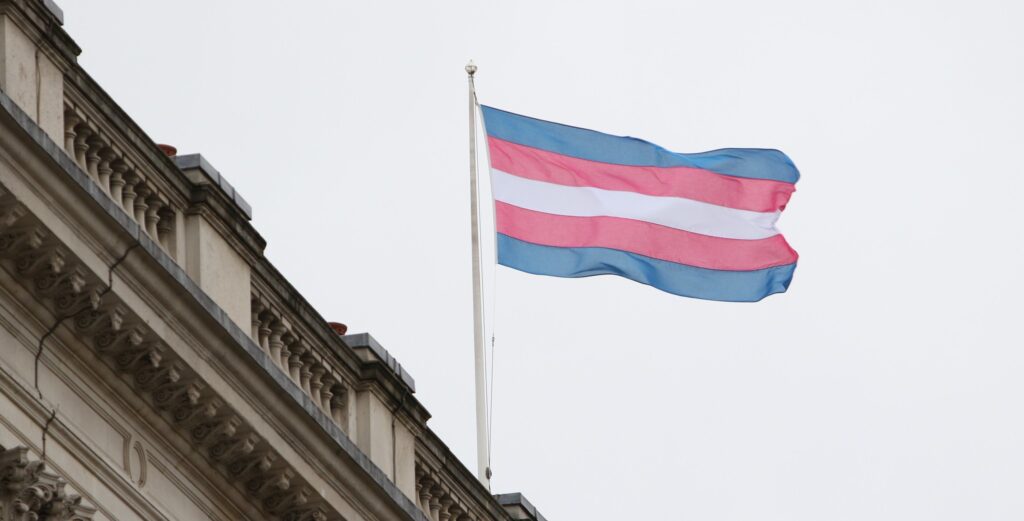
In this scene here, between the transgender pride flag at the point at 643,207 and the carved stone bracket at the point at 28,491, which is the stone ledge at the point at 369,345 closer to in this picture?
the carved stone bracket at the point at 28,491

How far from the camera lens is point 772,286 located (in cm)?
3225

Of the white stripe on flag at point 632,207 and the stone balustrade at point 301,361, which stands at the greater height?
the white stripe on flag at point 632,207

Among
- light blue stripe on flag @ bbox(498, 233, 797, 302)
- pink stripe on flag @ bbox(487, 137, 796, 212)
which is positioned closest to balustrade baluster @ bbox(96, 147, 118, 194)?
light blue stripe on flag @ bbox(498, 233, 797, 302)

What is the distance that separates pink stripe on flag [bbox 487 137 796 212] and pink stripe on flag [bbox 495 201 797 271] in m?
0.52

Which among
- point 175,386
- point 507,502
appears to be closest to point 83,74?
point 175,386

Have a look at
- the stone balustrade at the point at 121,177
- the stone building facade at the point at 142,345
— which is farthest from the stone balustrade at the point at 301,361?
the stone balustrade at the point at 121,177

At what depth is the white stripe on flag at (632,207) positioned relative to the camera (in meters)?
31.5

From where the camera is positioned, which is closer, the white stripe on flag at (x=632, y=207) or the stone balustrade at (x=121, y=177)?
the stone balustrade at (x=121, y=177)

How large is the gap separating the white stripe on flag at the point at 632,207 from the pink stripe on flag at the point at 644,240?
90 millimetres

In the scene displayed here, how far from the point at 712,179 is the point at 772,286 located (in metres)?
1.59

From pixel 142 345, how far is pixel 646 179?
14.3 meters

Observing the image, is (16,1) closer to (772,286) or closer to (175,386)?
(175,386)

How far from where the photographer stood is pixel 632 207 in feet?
106

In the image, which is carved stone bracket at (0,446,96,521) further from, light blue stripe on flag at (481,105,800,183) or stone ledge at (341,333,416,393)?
light blue stripe on flag at (481,105,800,183)
